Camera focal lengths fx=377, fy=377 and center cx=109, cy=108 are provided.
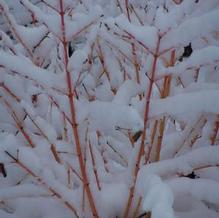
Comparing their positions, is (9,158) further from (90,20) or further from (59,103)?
(90,20)

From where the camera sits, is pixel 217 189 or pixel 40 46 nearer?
pixel 217 189

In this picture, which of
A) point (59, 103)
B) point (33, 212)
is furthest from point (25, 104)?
point (33, 212)

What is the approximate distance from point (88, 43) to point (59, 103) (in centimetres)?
18

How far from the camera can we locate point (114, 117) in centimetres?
83

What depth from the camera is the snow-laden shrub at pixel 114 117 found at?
0.77 metres

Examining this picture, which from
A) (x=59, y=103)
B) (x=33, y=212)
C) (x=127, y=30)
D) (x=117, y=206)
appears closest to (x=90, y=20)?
(x=127, y=30)

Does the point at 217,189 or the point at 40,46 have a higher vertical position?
the point at 40,46

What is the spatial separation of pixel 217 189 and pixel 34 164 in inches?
18.3

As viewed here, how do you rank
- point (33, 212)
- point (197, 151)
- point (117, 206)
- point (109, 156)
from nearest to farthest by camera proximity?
point (197, 151) → point (117, 206) → point (33, 212) → point (109, 156)

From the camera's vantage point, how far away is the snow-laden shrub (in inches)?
30.1

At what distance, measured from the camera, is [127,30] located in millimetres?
750

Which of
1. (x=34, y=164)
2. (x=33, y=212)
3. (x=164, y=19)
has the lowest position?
(x=33, y=212)

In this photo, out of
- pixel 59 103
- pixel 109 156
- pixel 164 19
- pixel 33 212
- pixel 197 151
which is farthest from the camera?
pixel 109 156

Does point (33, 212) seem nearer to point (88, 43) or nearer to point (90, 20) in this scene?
point (88, 43)
